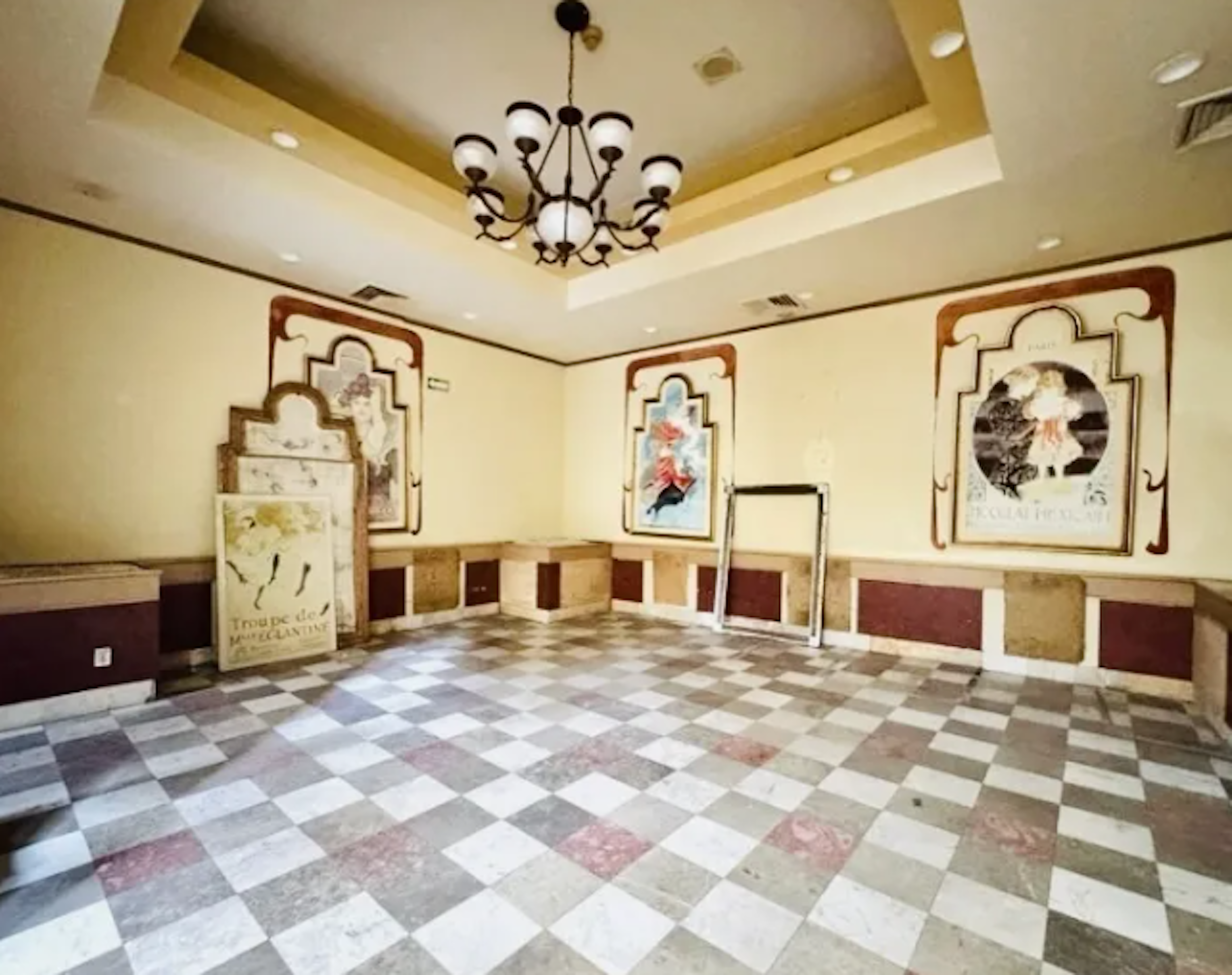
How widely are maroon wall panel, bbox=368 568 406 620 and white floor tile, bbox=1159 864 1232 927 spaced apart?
566 centimetres

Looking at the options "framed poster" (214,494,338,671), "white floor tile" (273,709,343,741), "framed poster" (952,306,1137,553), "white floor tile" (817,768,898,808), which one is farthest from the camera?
"framed poster" (214,494,338,671)

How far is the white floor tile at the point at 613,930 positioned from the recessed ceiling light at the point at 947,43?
3.82 metres

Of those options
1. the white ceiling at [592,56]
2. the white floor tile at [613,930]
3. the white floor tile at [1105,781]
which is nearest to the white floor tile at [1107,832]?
the white floor tile at [1105,781]

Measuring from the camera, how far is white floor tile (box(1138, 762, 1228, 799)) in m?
2.78

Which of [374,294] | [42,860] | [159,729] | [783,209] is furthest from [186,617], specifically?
[783,209]

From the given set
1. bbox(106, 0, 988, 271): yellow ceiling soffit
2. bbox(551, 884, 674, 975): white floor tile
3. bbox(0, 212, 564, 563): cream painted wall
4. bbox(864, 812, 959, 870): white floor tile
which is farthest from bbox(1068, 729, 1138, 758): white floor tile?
bbox(0, 212, 564, 563): cream painted wall

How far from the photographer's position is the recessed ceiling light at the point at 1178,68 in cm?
241

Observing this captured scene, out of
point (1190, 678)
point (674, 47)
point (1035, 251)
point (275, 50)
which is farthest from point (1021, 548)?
point (275, 50)

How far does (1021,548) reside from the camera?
4793 mm

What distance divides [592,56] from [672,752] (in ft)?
13.0

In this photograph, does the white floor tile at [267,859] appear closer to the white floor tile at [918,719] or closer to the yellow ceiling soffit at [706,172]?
the white floor tile at [918,719]

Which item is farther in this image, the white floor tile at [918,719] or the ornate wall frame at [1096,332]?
the ornate wall frame at [1096,332]

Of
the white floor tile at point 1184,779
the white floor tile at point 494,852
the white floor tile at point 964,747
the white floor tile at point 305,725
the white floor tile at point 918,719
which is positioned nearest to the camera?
the white floor tile at point 494,852

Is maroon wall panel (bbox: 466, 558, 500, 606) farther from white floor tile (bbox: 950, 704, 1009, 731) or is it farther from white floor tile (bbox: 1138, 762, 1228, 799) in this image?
white floor tile (bbox: 1138, 762, 1228, 799)
